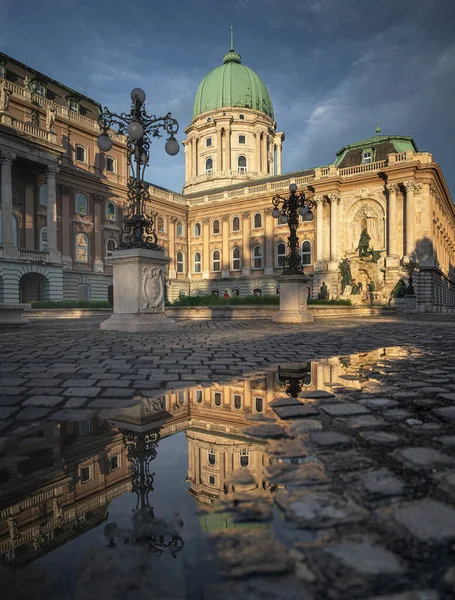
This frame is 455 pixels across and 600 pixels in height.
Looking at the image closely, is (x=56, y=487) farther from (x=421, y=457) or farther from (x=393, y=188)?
(x=393, y=188)

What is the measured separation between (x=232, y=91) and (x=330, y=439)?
2539 inches

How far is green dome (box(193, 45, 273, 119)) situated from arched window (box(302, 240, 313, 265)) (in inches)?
1100

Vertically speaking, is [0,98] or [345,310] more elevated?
[0,98]

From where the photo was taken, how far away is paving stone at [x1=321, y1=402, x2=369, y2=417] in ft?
9.48

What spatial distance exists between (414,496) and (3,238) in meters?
31.5

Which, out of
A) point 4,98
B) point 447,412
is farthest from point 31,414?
point 4,98

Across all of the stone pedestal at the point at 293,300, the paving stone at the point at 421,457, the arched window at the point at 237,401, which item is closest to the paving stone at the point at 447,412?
the paving stone at the point at 421,457

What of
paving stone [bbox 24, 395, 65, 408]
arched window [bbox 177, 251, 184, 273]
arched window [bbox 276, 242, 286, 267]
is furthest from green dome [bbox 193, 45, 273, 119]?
paving stone [bbox 24, 395, 65, 408]

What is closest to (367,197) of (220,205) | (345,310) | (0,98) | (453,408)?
(220,205)

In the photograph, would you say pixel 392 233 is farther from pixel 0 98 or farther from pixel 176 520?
pixel 176 520

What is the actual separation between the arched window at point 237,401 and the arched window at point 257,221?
146ft

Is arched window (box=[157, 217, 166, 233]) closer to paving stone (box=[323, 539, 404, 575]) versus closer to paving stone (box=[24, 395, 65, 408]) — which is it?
paving stone (box=[24, 395, 65, 408])

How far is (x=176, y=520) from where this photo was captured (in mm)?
1471

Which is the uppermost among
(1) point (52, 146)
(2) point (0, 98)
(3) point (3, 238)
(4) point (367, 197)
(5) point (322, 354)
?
(2) point (0, 98)
